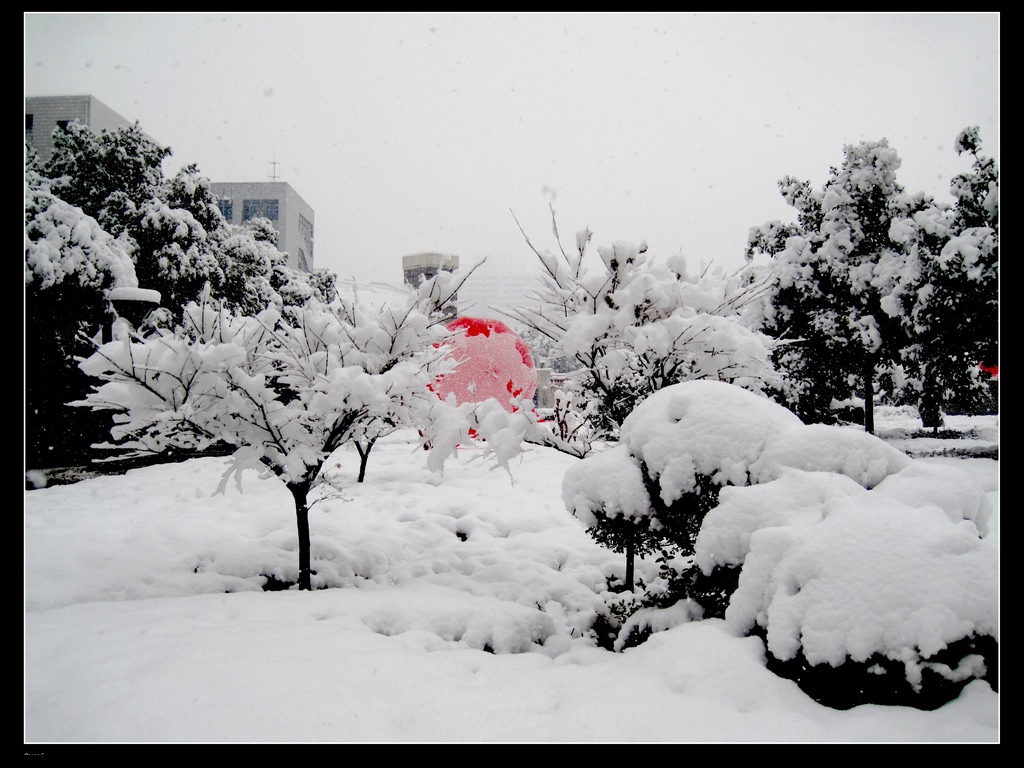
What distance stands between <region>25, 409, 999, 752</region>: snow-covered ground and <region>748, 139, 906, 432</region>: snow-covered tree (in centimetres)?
1025

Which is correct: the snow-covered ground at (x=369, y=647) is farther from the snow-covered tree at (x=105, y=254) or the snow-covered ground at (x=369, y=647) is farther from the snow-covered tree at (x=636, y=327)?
the snow-covered tree at (x=105, y=254)

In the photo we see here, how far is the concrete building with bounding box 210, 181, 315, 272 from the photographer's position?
2714 cm

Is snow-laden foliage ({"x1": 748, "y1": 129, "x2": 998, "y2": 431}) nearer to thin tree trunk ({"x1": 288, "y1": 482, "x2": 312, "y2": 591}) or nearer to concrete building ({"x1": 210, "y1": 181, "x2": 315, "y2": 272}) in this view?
thin tree trunk ({"x1": 288, "y1": 482, "x2": 312, "y2": 591})

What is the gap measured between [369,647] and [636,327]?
10.0 ft

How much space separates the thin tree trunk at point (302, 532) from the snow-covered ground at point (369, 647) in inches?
8.5

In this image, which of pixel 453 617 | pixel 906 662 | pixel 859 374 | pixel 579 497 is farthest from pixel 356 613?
pixel 859 374

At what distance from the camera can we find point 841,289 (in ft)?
44.3

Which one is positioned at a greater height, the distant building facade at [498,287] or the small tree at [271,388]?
the distant building facade at [498,287]

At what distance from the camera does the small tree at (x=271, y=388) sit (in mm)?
3477

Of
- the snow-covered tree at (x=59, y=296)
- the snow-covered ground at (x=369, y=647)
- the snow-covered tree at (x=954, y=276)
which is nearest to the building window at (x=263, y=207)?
the snow-covered tree at (x=59, y=296)

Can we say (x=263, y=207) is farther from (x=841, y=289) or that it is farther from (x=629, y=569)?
(x=629, y=569)

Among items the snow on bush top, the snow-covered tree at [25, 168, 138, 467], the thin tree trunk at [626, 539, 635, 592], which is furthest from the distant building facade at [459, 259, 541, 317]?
the snow-covered tree at [25, 168, 138, 467]

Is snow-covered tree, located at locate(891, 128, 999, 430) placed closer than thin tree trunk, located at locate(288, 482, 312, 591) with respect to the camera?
No

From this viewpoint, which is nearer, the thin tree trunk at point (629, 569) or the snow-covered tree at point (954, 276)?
the thin tree trunk at point (629, 569)
